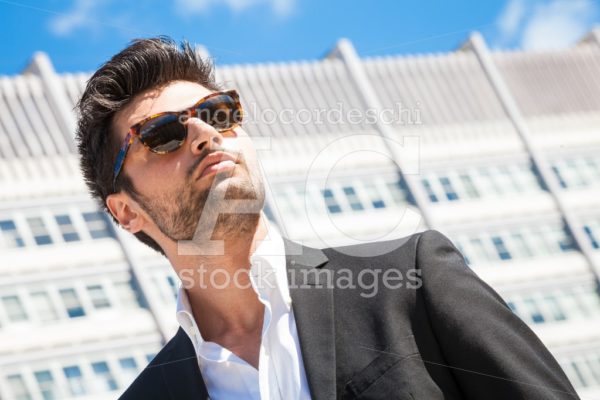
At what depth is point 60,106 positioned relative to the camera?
29.8m

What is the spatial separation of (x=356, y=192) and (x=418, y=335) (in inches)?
1216

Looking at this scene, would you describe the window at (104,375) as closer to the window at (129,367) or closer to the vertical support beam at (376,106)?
the window at (129,367)

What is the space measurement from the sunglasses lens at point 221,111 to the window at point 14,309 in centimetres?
2587

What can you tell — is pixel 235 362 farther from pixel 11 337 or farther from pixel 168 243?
pixel 11 337

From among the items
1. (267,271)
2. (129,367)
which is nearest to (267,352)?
(267,271)

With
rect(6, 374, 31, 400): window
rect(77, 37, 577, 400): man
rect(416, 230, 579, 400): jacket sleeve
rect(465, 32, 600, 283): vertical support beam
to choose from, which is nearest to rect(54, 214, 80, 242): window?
rect(6, 374, 31, 400): window

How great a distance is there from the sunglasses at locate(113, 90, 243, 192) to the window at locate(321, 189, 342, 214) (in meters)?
29.4

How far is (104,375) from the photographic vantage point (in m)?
26.7

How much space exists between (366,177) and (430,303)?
31.2m

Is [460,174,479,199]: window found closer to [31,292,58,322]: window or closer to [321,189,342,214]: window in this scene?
[321,189,342,214]: window

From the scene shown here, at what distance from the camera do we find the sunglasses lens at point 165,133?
2.65 m

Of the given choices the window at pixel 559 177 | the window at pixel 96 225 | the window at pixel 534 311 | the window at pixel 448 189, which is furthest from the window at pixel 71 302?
the window at pixel 559 177

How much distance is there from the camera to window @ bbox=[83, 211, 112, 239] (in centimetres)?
2880

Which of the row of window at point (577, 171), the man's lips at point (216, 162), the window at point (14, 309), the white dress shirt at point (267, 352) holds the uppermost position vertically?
the window at point (14, 309)
